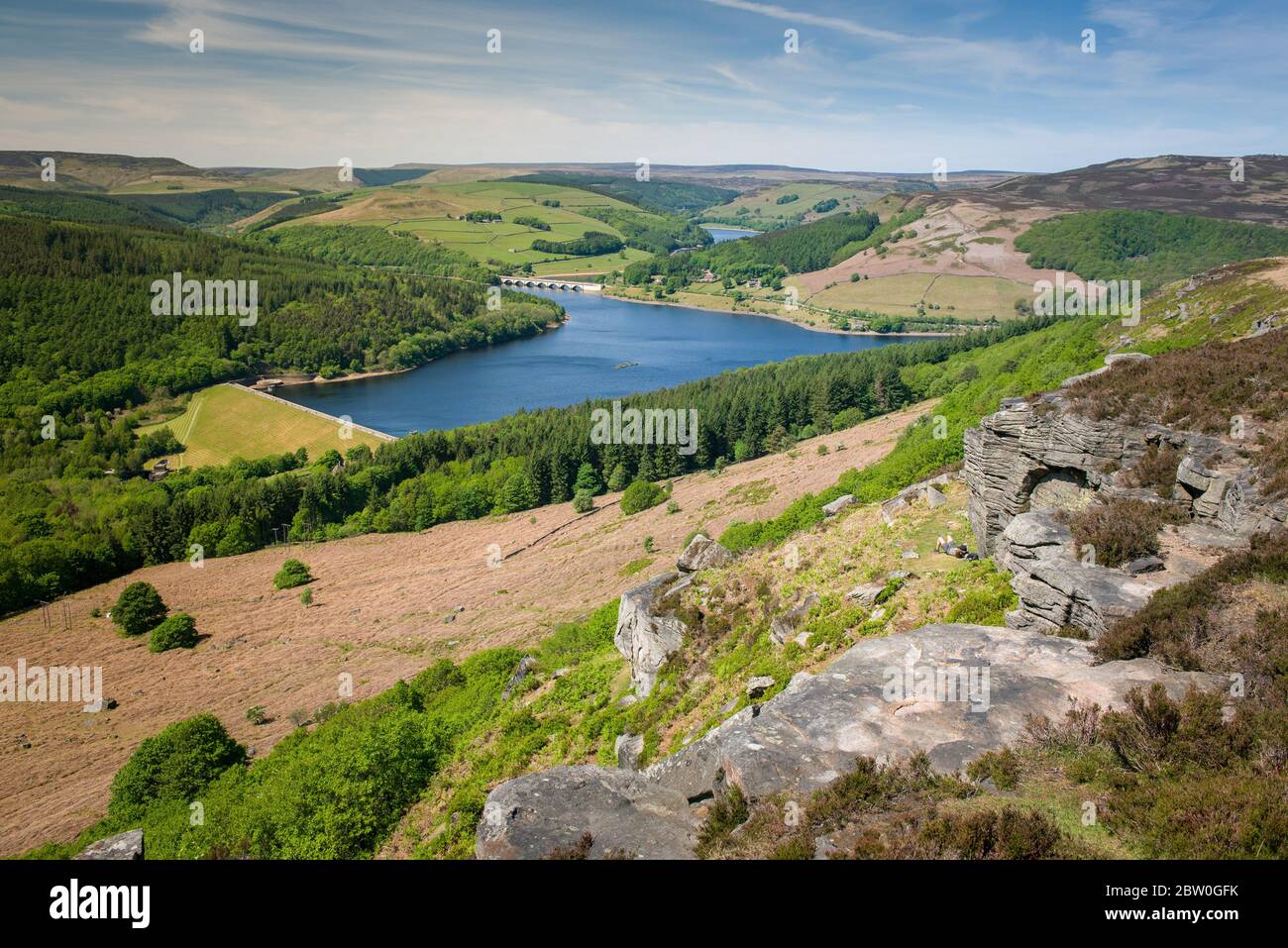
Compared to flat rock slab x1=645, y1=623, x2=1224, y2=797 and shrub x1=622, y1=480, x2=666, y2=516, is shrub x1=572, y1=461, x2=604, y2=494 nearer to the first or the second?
shrub x1=622, y1=480, x2=666, y2=516

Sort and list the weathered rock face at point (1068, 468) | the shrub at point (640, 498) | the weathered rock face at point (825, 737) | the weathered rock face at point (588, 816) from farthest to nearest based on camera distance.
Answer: the shrub at point (640, 498), the weathered rock face at point (1068, 468), the weathered rock face at point (825, 737), the weathered rock face at point (588, 816)

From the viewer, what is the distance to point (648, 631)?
24609mm

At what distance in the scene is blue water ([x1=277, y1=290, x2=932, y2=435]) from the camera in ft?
388

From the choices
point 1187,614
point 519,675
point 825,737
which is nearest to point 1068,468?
point 1187,614

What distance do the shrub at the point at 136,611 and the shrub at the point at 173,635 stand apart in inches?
94.8

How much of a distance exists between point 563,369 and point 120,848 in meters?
124

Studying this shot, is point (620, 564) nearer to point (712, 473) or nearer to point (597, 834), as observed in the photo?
→ point (712, 473)

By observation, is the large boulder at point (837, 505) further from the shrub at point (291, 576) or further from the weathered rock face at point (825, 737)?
the shrub at point (291, 576)

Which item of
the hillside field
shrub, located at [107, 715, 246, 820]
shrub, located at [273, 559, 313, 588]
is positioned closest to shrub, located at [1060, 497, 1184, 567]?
shrub, located at [107, 715, 246, 820]

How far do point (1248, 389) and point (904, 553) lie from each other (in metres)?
9.94

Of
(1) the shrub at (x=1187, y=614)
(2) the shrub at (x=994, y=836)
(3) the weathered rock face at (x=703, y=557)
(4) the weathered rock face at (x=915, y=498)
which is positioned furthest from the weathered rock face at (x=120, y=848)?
(4) the weathered rock face at (x=915, y=498)

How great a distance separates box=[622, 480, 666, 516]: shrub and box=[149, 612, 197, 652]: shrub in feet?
104

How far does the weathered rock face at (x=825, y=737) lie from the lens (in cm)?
1118

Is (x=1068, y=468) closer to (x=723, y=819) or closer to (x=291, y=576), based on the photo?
(x=723, y=819)
